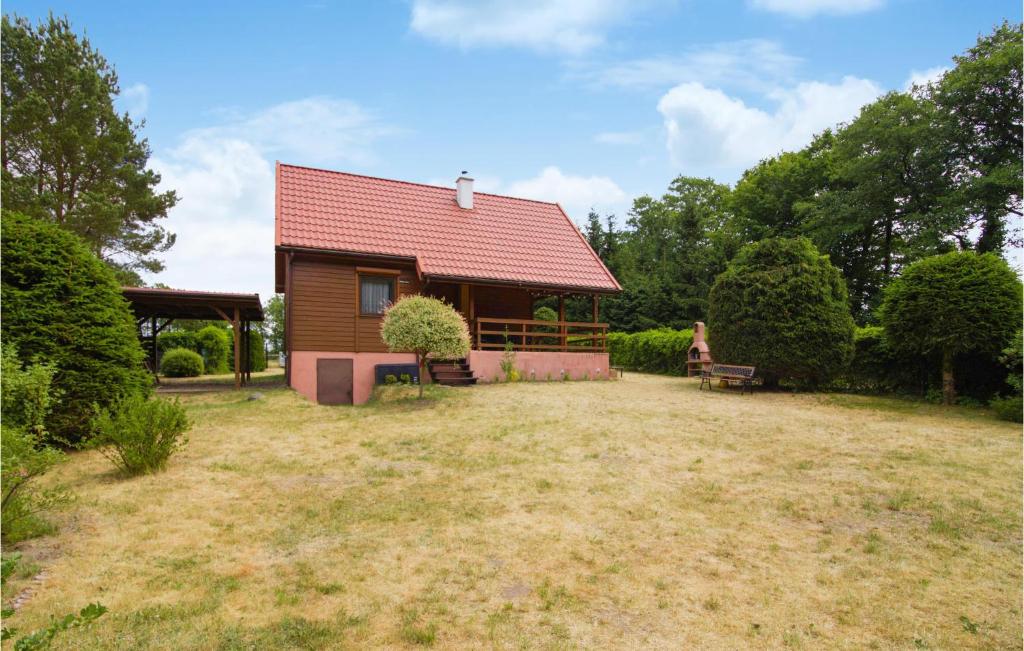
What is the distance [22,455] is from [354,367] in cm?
1183

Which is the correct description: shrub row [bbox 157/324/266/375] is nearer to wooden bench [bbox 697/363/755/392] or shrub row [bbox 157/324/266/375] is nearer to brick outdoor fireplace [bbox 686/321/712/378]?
brick outdoor fireplace [bbox 686/321/712/378]

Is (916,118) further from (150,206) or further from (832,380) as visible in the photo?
(150,206)

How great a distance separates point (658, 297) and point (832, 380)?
879 inches

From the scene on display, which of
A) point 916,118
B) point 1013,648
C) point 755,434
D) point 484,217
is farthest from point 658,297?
point 1013,648

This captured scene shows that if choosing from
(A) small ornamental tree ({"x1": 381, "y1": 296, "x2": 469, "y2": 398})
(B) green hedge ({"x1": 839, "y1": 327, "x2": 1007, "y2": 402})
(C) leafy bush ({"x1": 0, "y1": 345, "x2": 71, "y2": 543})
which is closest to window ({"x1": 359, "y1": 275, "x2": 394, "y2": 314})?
(A) small ornamental tree ({"x1": 381, "y1": 296, "x2": 469, "y2": 398})

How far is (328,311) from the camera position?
17.2 meters

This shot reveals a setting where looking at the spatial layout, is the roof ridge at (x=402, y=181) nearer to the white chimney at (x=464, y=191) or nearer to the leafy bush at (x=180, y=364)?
the white chimney at (x=464, y=191)

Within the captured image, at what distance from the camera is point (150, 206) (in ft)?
93.1

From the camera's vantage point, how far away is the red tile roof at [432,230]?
18.0m

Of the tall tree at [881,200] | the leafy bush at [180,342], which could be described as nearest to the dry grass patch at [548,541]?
the tall tree at [881,200]

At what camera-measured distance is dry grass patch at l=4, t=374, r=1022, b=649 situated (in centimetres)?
437

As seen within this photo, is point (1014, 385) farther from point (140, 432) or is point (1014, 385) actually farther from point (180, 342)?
point (180, 342)

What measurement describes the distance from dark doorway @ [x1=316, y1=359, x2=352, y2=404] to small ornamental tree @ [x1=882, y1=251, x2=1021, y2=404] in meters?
15.2

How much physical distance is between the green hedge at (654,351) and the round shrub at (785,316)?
7327 mm
